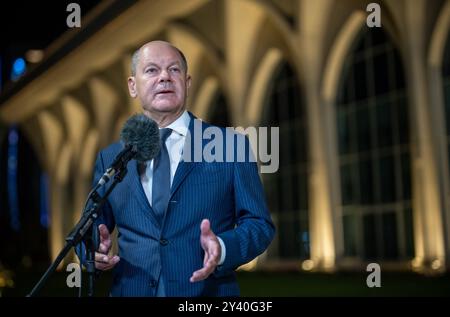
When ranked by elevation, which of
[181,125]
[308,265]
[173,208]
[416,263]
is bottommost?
[173,208]

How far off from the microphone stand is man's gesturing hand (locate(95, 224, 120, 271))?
3 centimetres

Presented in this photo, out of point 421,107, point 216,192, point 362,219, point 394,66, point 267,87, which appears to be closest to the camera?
point 216,192

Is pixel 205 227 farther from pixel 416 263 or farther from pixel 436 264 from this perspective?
pixel 416 263

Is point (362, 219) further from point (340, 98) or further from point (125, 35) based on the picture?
point (125, 35)

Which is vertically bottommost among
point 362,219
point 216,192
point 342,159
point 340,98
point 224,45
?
point 216,192

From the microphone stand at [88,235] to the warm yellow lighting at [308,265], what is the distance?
85.1ft

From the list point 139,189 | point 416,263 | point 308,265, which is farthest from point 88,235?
point 308,265

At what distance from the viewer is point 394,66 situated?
2481cm

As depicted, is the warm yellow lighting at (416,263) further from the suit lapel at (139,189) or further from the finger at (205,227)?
the finger at (205,227)

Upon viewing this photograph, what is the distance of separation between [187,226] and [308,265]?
2659cm

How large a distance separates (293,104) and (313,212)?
5.41m

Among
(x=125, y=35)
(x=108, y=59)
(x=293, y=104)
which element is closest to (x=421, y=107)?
(x=293, y=104)

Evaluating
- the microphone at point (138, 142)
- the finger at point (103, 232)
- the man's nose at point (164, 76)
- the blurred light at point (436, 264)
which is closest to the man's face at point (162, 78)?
the man's nose at point (164, 76)

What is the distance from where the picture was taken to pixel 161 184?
2475 millimetres
